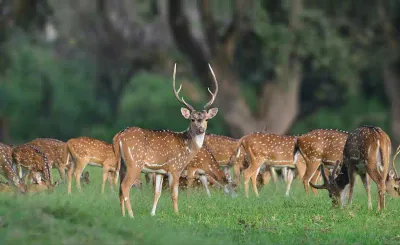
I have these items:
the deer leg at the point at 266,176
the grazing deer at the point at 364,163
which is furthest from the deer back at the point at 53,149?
the grazing deer at the point at 364,163

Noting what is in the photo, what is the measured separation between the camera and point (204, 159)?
649 inches

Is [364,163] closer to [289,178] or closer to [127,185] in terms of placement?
[127,185]

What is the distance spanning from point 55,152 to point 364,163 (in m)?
6.09

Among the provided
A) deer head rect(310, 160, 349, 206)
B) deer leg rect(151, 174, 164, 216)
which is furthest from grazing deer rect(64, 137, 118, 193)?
→ deer head rect(310, 160, 349, 206)

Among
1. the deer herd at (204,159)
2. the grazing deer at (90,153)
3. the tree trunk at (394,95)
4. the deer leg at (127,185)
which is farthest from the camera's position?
the tree trunk at (394,95)

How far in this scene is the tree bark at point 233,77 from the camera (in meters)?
29.0

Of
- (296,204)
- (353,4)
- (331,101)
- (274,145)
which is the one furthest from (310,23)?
(296,204)

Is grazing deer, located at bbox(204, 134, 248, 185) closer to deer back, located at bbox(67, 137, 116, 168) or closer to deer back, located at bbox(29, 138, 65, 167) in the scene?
deer back, located at bbox(67, 137, 116, 168)

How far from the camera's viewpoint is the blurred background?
28938 millimetres

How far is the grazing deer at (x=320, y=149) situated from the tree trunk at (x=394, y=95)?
16.0m

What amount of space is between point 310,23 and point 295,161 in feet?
39.1

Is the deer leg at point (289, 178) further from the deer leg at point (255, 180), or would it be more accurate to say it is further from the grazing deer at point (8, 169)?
the grazing deer at point (8, 169)

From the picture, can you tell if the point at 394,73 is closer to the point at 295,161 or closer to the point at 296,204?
the point at 295,161

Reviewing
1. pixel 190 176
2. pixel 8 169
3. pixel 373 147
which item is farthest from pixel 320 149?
pixel 8 169
